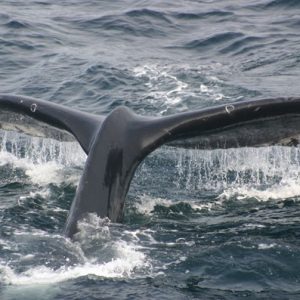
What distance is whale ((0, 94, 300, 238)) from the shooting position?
862 cm

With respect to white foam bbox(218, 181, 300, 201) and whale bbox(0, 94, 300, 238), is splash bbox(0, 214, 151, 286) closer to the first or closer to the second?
whale bbox(0, 94, 300, 238)

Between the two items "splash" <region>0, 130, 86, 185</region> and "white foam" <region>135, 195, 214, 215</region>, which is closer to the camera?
"white foam" <region>135, 195, 214, 215</region>

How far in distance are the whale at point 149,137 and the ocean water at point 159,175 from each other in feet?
0.98

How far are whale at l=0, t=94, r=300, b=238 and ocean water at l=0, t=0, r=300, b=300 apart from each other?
11.8 inches

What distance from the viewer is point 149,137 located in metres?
8.98

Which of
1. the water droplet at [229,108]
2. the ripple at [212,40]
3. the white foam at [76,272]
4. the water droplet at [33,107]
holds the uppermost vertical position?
the ripple at [212,40]

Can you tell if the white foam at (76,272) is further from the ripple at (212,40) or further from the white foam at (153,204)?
the ripple at (212,40)

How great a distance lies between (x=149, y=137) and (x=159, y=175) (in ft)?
11.7

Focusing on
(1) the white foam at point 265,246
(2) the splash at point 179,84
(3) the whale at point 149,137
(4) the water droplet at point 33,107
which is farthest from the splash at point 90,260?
(2) the splash at point 179,84

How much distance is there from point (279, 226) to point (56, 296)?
3.16 m

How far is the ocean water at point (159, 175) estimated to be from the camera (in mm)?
8383

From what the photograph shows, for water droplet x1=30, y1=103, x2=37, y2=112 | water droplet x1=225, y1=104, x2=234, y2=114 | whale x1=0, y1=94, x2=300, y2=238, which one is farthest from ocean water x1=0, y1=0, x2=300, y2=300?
water droplet x1=225, y1=104, x2=234, y2=114

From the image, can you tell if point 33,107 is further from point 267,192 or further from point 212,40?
point 212,40

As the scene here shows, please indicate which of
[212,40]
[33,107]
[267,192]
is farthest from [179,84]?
[33,107]
